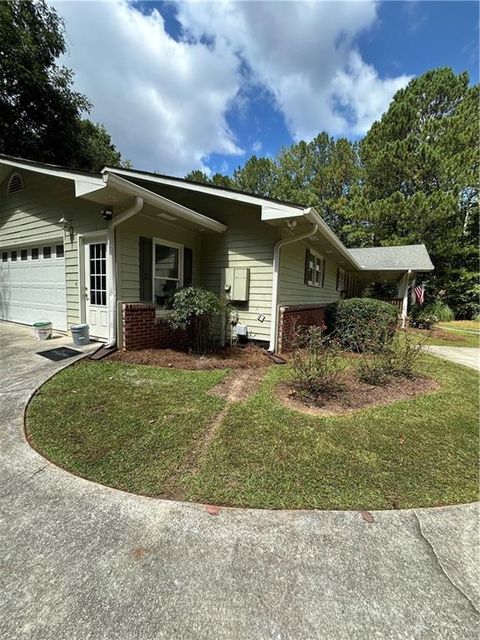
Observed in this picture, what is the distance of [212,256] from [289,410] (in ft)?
16.2

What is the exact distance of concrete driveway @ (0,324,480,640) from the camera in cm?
140

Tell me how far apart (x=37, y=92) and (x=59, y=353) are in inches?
579

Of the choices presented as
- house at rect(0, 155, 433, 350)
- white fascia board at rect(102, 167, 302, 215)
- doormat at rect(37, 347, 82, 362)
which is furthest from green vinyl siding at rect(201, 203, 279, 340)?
doormat at rect(37, 347, 82, 362)

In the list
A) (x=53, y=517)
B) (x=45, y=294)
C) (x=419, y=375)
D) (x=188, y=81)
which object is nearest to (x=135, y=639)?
(x=53, y=517)

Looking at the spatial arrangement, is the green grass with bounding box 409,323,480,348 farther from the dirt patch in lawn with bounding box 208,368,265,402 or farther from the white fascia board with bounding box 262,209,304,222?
the dirt patch in lawn with bounding box 208,368,265,402

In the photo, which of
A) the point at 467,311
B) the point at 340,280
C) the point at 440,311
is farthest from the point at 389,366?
the point at 467,311

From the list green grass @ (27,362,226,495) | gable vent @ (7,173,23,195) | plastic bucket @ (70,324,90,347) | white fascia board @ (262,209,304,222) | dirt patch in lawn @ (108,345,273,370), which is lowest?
green grass @ (27,362,226,495)

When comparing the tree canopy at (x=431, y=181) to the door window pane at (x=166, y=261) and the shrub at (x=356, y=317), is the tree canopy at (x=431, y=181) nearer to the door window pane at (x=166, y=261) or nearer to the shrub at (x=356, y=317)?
the shrub at (x=356, y=317)

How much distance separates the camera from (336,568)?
5.65ft

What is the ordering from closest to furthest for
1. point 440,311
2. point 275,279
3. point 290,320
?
1. point 275,279
2. point 290,320
3. point 440,311

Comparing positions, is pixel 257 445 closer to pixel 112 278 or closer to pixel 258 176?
pixel 112 278

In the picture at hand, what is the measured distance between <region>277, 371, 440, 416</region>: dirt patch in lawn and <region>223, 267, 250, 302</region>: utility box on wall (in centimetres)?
297

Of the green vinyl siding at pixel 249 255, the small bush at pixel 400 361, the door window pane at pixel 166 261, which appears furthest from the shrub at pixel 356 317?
the door window pane at pixel 166 261

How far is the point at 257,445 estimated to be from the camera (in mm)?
3043
